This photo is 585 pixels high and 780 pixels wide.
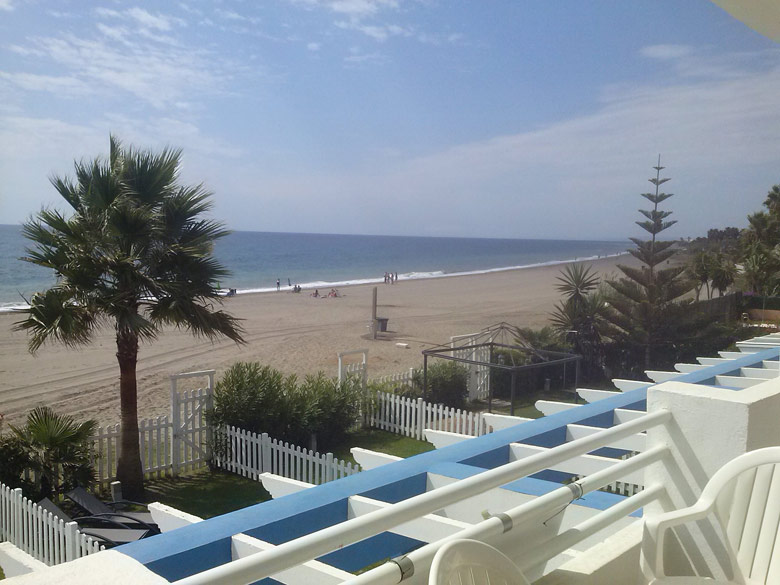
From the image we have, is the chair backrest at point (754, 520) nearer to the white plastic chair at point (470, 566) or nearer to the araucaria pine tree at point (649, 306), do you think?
the white plastic chair at point (470, 566)

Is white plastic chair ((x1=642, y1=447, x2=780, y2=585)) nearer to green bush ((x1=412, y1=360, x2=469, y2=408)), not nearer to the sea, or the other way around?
green bush ((x1=412, y1=360, x2=469, y2=408))

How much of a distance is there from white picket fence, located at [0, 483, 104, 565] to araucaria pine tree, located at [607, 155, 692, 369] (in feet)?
43.4

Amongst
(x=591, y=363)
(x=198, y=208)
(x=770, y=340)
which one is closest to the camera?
(x=770, y=340)

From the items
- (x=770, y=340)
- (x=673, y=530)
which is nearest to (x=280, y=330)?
(x=770, y=340)

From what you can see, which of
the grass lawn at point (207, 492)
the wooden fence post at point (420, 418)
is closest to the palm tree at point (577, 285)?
the wooden fence post at point (420, 418)

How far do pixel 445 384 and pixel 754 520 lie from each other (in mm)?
9633

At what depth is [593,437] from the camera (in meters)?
1.40

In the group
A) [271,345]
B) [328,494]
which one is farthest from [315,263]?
[328,494]

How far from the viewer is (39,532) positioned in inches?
202

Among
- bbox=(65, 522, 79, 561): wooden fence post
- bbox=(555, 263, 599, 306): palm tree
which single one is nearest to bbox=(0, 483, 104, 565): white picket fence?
bbox=(65, 522, 79, 561): wooden fence post

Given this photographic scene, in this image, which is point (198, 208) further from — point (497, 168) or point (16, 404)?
point (497, 168)

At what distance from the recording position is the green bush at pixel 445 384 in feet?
35.7

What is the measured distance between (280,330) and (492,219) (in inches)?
2054

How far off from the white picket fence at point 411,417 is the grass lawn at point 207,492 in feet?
7.61
